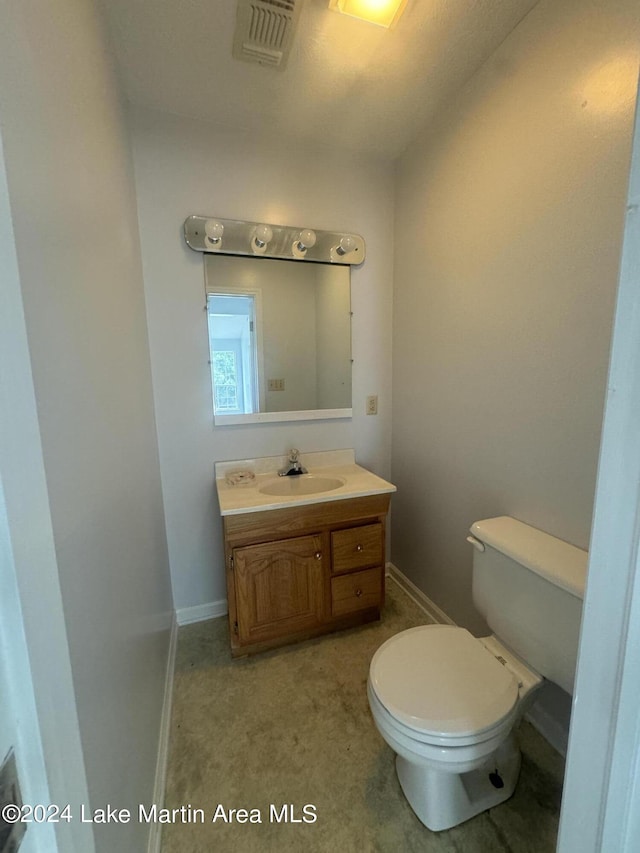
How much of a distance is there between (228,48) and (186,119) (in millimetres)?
434

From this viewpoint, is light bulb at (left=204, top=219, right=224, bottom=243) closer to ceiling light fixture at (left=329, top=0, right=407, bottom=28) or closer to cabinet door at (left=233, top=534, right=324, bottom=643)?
ceiling light fixture at (left=329, top=0, right=407, bottom=28)

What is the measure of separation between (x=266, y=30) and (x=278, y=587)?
2.11 meters

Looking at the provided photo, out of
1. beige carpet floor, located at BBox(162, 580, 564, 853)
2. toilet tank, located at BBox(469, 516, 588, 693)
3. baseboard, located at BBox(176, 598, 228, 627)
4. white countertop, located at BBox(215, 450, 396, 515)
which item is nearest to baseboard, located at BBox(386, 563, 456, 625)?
beige carpet floor, located at BBox(162, 580, 564, 853)

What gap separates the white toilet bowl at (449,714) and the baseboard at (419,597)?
60cm

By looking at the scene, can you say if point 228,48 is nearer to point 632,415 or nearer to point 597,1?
point 597,1

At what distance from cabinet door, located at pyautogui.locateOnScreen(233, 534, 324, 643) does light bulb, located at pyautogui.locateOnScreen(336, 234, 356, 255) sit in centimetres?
148

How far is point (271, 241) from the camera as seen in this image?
1763mm

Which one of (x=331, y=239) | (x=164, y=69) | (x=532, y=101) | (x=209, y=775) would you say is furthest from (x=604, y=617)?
(x=164, y=69)

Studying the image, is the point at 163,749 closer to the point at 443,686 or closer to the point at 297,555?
the point at 297,555

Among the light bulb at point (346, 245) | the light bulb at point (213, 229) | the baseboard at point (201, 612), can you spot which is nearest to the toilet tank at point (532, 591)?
the baseboard at point (201, 612)

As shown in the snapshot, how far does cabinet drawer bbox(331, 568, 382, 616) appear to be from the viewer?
5.62 ft

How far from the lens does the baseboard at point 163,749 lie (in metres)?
0.99

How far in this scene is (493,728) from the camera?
900mm

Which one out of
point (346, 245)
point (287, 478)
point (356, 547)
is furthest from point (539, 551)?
point (346, 245)
